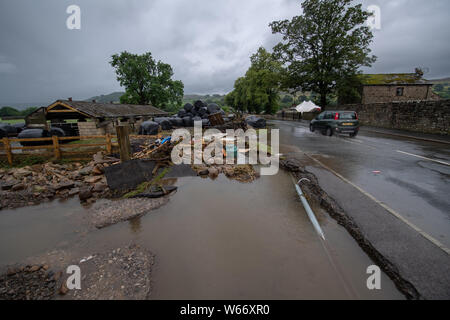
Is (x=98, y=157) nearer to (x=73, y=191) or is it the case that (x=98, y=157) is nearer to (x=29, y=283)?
(x=73, y=191)

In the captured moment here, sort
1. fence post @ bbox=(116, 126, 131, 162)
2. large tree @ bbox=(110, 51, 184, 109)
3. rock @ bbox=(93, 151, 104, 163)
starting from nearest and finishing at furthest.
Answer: fence post @ bbox=(116, 126, 131, 162) < rock @ bbox=(93, 151, 104, 163) < large tree @ bbox=(110, 51, 184, 109)

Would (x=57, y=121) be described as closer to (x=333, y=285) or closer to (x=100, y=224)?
(x=100, y=224)

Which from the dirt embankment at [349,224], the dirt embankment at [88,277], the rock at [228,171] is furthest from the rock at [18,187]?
the dirt embankment at [349,224]

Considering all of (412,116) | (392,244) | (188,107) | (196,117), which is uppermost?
(188,107)

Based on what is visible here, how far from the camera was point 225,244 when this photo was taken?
147 inches

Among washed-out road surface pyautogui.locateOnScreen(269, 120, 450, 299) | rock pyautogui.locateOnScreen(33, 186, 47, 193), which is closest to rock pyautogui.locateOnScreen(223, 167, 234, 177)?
washed-out road surface pyautogui.locateOnScreen(269, 120, 450, 299)

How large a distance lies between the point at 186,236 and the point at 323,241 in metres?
2.69

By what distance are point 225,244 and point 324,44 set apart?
102ft

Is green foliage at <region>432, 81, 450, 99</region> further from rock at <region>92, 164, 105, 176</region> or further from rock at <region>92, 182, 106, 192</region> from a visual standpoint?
rock at <region>92, 182, 106, 192</region>

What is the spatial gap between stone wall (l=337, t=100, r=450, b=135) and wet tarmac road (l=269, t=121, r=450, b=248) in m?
6.29

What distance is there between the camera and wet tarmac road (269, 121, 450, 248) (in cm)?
405

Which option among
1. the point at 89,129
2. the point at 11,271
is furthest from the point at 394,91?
the point at 11,271

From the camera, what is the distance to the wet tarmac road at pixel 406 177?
405cm

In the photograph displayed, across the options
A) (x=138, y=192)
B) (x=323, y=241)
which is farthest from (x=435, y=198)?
(x=138, y=192)
